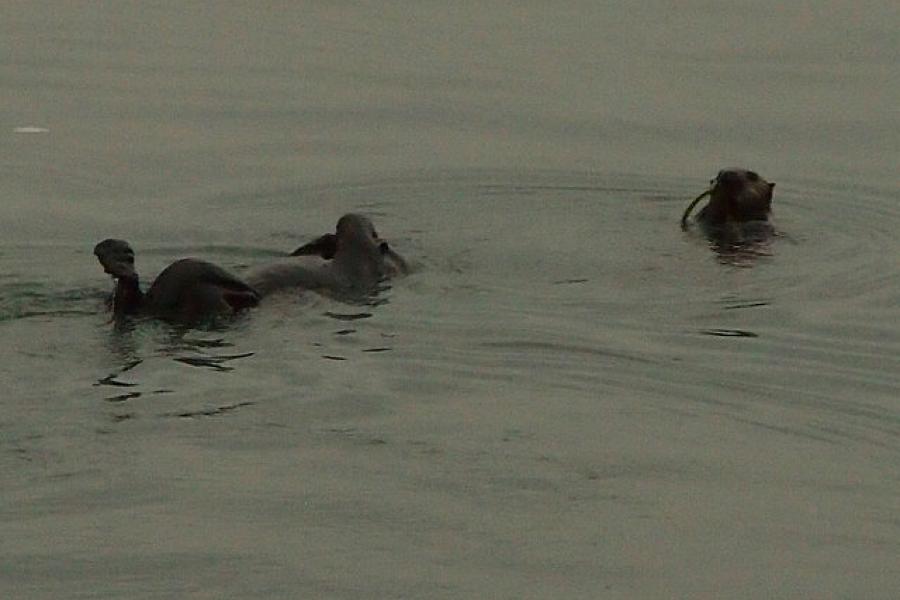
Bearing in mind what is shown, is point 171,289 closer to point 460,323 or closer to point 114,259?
point 114,259

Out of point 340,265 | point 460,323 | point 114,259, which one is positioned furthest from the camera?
point 340,265

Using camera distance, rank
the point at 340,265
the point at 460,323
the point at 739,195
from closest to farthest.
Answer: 1. the point at 460,323
2. the point at 340,265
3. the point at 739,195

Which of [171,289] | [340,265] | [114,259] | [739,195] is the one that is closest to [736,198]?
[739,195]

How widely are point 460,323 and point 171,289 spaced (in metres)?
1.40

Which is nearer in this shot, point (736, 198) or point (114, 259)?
point (114, 259)

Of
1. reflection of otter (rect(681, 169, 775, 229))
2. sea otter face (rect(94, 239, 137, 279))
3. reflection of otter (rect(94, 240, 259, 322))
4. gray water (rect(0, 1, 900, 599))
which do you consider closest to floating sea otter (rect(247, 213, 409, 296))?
gray water (rect(0, 1, 900, 599))

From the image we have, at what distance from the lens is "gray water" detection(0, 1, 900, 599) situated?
359 inches

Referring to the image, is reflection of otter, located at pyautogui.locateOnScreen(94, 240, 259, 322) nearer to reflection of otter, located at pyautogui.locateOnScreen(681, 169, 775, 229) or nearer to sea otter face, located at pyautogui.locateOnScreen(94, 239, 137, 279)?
sea otter face, located at pyautogui.locateOnScreen(94, 239, 137, 279)

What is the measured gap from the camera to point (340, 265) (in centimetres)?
1329

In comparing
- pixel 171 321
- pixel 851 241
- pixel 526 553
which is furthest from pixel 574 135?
pixel 526 553

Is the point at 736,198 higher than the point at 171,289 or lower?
higher

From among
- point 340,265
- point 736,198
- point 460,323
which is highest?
point 736,198

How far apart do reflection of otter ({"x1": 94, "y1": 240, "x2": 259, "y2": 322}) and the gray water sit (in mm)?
153

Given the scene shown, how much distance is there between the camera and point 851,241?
14.9 m
